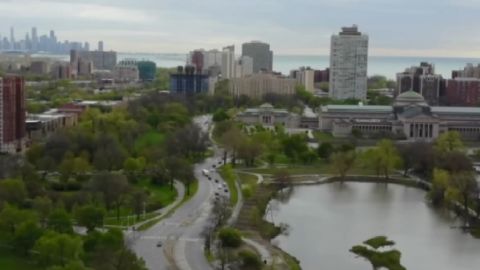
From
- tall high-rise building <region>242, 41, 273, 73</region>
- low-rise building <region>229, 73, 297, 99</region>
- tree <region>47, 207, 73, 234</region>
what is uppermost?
tall high-rise building <region>242, 41, 273, 73</region>

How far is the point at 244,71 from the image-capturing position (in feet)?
134

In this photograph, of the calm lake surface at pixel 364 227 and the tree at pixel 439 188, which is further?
the tree at pixel 439 188

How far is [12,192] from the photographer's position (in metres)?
9.21

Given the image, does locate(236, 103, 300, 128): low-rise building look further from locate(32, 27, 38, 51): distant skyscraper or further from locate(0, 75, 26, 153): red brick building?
locate(32, 27, 38, 51): distant skyscraper

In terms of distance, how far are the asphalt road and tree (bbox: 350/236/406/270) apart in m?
1.61

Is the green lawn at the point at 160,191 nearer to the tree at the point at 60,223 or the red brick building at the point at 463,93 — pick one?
the tree at the point at 60,223

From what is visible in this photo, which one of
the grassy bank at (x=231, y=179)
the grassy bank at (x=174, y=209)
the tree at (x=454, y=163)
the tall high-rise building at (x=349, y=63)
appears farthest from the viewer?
the tall high-rise building at (x=349, y=63)

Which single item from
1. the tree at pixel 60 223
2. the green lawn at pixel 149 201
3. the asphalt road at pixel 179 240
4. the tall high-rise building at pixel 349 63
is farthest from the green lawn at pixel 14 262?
the tall high-rise building at pixel 349 63

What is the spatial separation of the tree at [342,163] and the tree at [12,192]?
6.13 m

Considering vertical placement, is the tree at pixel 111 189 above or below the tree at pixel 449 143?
below

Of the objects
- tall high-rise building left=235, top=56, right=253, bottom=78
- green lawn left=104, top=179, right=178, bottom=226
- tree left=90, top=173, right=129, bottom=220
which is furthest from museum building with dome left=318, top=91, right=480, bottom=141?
tall high-rise building left=235, top=56, right=253, bottom=78

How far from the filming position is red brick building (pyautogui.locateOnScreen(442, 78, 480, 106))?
92.9 ft

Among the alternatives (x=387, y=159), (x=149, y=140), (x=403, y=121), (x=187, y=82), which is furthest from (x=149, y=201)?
(x=187, y=82)

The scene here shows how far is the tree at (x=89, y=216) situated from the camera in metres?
8.30
